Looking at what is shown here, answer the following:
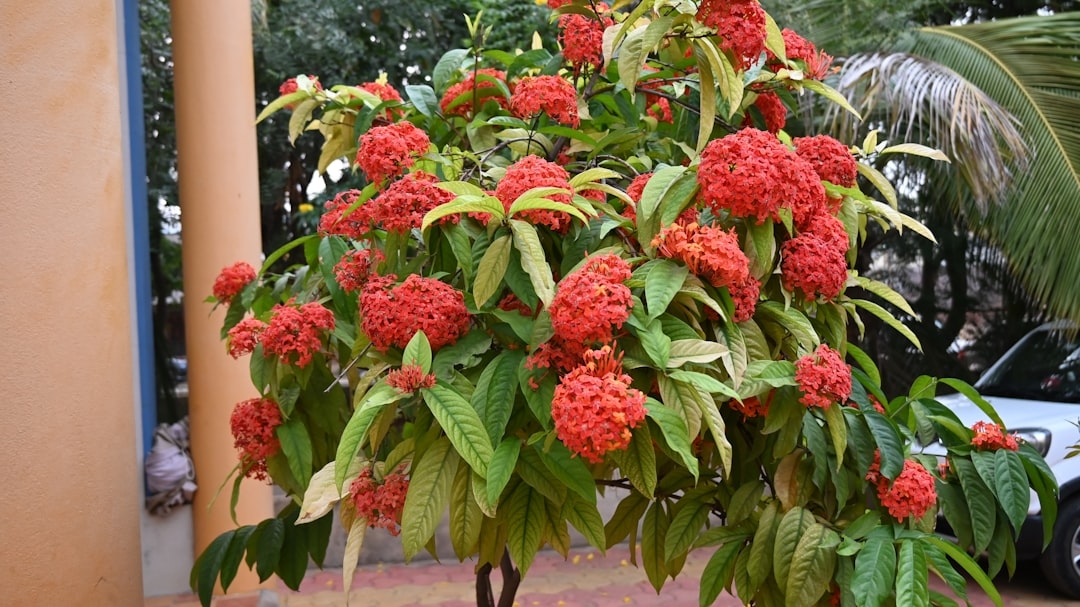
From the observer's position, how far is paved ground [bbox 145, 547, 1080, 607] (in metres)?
5.12

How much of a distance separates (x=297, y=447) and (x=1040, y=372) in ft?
18.7

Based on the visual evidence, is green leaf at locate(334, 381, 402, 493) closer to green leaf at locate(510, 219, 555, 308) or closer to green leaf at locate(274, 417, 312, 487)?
green leaf at locate(510, 219, 555, 308)

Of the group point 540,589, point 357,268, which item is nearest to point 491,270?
point 357,268

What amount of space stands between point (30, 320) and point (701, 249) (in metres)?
1.35

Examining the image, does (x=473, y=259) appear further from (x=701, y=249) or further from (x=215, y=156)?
(x=215, y=156)

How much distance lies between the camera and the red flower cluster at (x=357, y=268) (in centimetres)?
190

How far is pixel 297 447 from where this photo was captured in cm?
195

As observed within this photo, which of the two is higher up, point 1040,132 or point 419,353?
point 1040,132

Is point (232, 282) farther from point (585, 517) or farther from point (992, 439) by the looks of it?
point (992, 439)

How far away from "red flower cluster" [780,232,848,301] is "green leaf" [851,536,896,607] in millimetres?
471

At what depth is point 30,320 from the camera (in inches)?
70.7

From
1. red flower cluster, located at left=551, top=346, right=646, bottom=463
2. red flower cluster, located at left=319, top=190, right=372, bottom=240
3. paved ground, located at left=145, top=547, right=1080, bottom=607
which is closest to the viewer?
red flower cluster, located at left=551, top=346, right=646, bottom=463

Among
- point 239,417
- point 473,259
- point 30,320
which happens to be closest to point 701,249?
point 473,259

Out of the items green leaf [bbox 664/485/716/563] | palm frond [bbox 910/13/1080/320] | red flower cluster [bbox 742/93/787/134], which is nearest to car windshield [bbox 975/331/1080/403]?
palm frond [bbox 910/13/1080/320]
